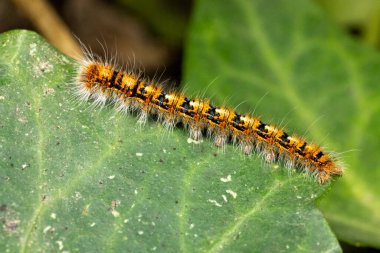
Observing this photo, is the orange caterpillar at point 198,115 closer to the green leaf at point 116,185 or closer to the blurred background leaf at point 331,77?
the green leaf at point 116,185

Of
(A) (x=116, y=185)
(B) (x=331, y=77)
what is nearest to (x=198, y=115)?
(A) (x=116, y=185)

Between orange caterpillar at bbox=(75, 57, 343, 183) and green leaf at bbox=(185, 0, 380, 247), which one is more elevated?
green leaf at bbox=(185, 0, 380, 247)

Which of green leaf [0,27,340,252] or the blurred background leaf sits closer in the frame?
green leaf [0,27,340,252]

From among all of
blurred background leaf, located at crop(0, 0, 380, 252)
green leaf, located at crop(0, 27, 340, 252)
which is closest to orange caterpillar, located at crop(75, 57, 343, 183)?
green leaf, located at crop(0, 27, 340, 252)

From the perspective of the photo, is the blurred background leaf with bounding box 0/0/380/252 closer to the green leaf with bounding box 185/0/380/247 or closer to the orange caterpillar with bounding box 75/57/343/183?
the green leaf with bounding box 185/0/380/247

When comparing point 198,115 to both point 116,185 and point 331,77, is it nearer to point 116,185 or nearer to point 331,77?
point 116,185

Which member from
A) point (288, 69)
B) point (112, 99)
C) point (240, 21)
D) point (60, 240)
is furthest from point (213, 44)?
point (60, 240)

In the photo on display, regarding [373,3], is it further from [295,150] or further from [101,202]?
→ [101,202]

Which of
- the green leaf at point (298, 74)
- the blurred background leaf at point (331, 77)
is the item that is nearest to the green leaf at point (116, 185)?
the blurred background leaf at point (331, 77)
